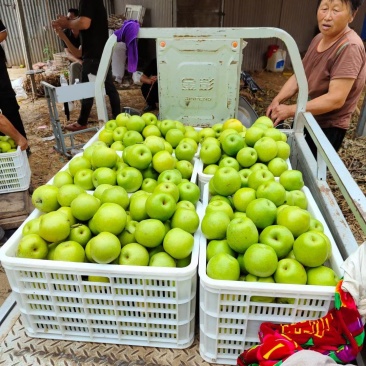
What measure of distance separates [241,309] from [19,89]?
33.1ft

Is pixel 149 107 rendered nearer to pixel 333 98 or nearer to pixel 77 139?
pixel 77 139

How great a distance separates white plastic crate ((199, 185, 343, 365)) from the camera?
4.64 feet

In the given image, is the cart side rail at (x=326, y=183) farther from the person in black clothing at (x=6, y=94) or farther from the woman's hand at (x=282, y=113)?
the person in black clothing at (x=6, y=94)

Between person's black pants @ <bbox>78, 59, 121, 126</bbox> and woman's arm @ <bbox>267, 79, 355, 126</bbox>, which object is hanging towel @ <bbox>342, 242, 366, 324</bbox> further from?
person's black pants @ <bbox>78, 59, 121, 126</bbox>

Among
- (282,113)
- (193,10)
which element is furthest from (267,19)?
(282,113)

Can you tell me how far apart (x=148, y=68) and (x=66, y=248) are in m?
7.51

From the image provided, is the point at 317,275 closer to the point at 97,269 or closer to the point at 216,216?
the point at 216,216

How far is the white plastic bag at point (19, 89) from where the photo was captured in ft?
30.9

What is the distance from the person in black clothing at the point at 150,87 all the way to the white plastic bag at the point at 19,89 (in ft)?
10.8

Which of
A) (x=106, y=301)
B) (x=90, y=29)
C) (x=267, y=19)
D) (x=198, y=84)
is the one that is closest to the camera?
(x=106, y=301)

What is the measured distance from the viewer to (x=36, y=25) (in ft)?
40.3

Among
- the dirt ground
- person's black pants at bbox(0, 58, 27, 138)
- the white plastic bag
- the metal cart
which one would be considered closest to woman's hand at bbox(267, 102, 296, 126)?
the metal cart

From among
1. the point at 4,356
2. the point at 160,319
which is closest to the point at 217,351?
the point at 160,319

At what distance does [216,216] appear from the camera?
1.72 metres
